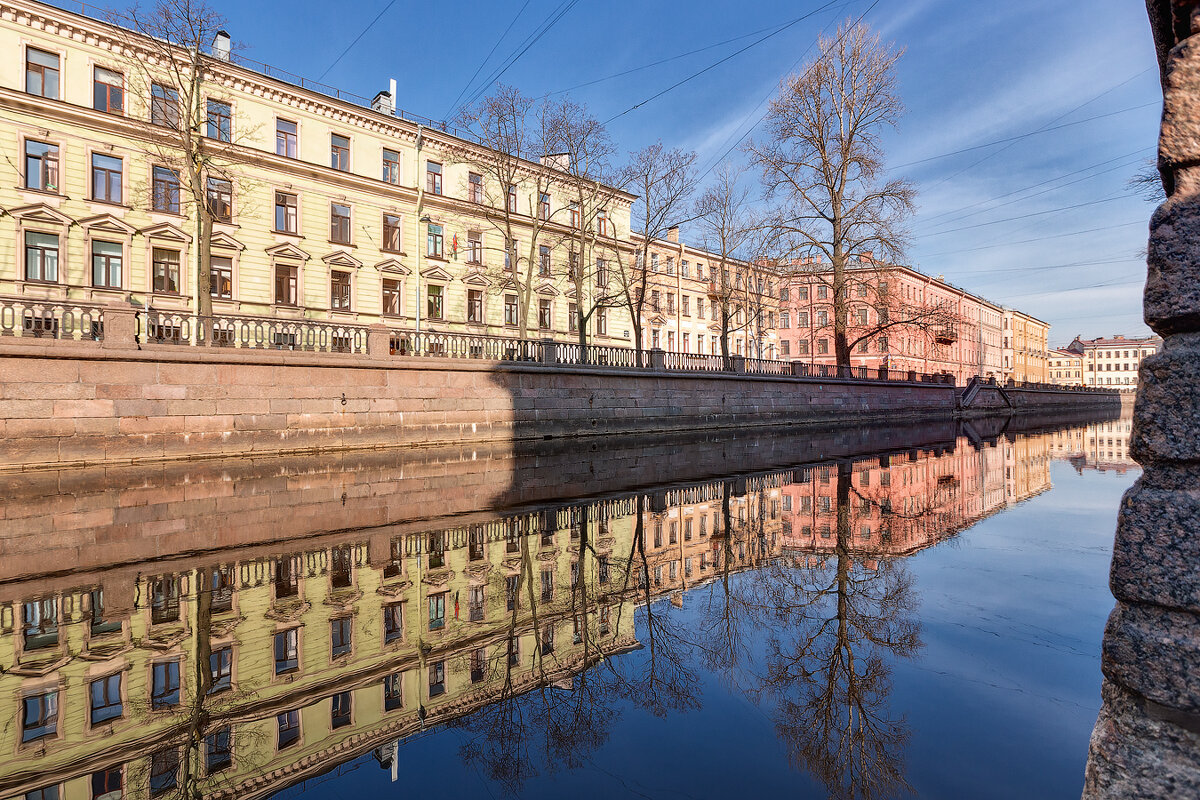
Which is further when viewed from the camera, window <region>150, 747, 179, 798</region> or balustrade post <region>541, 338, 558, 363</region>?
balustrade post <region>541, 338, 558, 363</region>

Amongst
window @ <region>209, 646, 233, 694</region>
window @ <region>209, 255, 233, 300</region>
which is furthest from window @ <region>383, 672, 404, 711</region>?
window @ <region>209, 255, 233, 300</region>

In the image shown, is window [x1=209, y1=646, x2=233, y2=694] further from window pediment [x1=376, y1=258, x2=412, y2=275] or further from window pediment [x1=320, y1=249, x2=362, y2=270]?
window pediment [x1=376, y1=258, x2=412, y2=275]

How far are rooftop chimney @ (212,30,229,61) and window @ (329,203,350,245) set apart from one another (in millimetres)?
7203

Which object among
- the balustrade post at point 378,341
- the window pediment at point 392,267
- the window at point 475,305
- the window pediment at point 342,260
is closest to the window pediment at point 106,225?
the window pediment at point 342,260

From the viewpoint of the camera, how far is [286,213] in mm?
27547

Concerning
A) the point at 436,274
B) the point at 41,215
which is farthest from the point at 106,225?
the point at 436,274

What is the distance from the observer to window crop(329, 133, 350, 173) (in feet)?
95.6

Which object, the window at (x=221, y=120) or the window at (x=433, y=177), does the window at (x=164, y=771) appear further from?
the window at (x=433, y=177)

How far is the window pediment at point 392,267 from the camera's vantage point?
99.0 ft

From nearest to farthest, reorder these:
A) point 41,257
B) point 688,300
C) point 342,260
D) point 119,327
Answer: point 119,327 → point 41,257 → point 342,260 → point 688,300

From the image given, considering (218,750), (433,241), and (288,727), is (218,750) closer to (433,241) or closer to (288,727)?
(288,727)

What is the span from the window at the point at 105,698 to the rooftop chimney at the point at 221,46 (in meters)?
30.4

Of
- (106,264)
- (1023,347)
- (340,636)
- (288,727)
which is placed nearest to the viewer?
(288,727)

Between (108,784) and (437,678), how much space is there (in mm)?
1554
